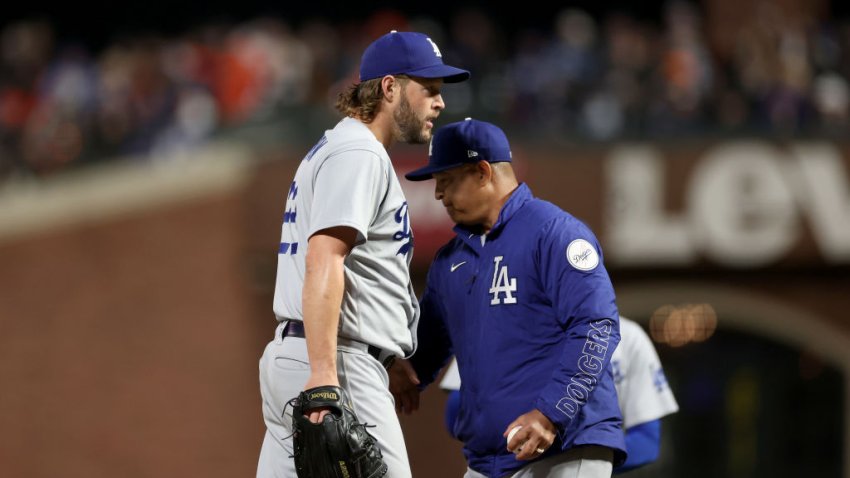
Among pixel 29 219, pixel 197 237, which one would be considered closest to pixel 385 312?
pixel 197 237

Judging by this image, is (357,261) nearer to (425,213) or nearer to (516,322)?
(516,322)

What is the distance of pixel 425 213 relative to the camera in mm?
10547

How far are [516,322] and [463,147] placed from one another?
60cm

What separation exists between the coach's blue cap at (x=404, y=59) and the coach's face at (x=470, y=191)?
36 cm

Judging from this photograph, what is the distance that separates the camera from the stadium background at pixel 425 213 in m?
10.4

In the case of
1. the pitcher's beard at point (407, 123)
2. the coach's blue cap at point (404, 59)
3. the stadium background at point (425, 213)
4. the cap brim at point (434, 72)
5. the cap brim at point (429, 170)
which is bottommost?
the stadium background at point (425, 213)

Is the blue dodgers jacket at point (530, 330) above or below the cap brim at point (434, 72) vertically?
below

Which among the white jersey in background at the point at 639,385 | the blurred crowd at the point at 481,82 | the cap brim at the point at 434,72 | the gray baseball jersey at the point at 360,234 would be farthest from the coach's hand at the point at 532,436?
the blurred crowd at the point at 481,82

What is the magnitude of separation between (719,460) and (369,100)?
326 inches

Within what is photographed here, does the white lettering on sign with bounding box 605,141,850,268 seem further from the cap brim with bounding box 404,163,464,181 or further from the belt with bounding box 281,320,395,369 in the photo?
the belt with bounding box 281,320,395,369

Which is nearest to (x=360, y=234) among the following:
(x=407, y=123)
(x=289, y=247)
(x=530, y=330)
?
(x=289, y=247)

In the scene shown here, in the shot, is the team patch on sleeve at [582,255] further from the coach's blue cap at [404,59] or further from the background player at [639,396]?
the background player at [639,396]

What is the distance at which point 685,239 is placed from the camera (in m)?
10.5

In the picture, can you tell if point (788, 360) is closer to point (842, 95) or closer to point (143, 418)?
point (842, 95)
